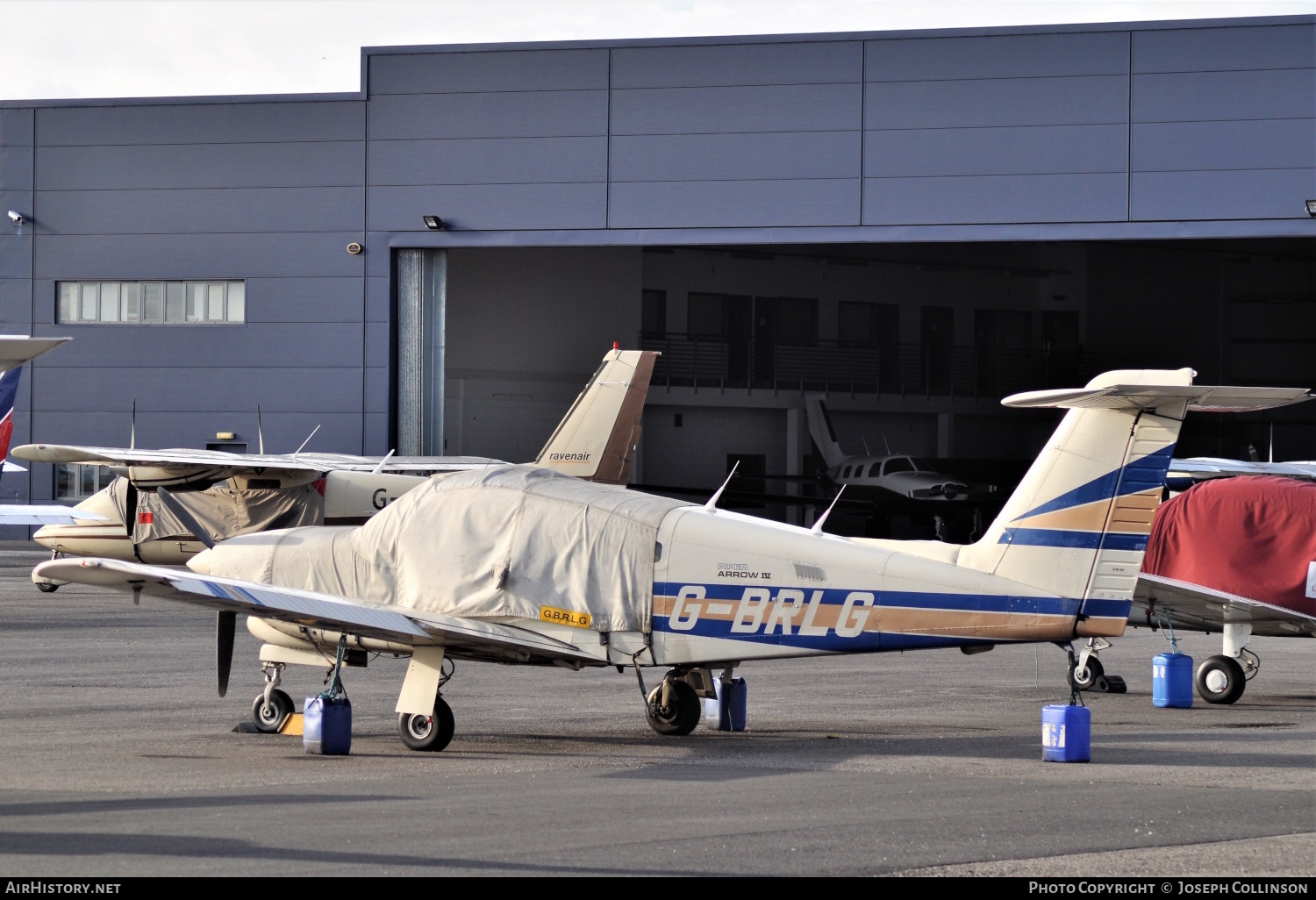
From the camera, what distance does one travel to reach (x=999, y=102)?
125 feet

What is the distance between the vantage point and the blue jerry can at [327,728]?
1104cm

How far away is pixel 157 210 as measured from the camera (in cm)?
4225

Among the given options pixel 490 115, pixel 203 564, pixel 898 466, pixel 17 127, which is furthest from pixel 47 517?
pixel 898 466

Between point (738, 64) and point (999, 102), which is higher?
point (738, 64)

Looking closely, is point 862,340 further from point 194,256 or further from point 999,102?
point 194,256

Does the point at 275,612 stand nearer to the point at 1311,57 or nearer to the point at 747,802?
the point at 747,802

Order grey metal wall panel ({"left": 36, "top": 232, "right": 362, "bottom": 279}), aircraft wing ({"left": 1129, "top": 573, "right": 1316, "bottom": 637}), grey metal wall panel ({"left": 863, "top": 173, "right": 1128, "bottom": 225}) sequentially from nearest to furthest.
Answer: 1. aircraft wing ({"left": 1129, "top": 573, "right": 1316, "bottom": 637})
2. grey metal wall panel ({"left": 863, "top": 173, "right": 1128, "bottom": 225})
3. grey metal wall panel ({"left": 36, "top": 232, "right": 362, "bottom": 279})

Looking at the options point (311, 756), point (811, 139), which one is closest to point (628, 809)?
point (311, 756)

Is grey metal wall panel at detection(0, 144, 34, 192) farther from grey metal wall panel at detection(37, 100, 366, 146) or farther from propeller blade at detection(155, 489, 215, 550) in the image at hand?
propeller blade at detection(155, 489, 215, 550)

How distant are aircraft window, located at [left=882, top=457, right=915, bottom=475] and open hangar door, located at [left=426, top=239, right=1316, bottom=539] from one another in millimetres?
4136

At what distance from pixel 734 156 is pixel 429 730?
1176 inches

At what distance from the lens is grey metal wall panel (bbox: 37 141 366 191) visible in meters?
41.3

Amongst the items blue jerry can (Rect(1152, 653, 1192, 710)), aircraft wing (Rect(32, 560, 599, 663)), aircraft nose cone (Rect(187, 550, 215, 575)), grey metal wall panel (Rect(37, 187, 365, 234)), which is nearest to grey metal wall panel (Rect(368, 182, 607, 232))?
grey metal wall panel (Rect(37, 187, 365, 234))

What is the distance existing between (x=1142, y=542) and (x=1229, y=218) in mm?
28875
